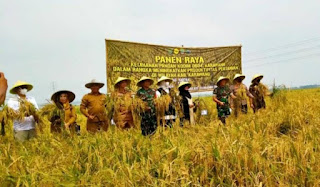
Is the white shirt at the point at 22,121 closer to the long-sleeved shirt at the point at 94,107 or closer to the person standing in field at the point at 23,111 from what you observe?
the person standing in field at the point at 23,111

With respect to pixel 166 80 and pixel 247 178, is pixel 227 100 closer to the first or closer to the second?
pixel 166 80

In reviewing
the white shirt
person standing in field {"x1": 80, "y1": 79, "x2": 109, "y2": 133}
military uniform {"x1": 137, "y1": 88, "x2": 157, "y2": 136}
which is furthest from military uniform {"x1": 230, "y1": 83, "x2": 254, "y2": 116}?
Result: the white shirt

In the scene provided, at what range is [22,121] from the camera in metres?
4.27

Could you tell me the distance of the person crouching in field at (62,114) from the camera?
472cm

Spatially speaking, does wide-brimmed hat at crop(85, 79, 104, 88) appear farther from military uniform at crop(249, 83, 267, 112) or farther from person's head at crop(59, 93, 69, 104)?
military uniform at crop(249, 83, 267, 112)

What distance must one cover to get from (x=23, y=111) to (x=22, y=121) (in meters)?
0.16

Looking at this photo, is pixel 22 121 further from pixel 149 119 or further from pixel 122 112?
pixel 149 119

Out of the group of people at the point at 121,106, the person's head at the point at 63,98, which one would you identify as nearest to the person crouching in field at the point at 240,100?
the group of people at the point at 121,106

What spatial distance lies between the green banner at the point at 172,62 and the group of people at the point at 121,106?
8.04ft

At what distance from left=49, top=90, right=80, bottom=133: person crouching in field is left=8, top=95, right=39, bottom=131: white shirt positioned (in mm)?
332

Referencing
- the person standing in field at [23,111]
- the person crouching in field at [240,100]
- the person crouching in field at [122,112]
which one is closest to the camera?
the person standing in field at [23,111]

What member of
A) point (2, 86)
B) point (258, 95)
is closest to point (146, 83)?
point (2, 86)

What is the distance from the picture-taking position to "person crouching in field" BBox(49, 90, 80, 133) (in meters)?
4.72

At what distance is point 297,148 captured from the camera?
2.50 meters
